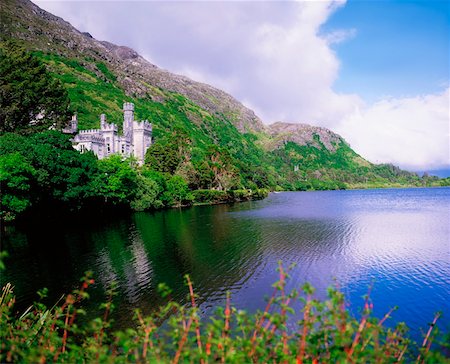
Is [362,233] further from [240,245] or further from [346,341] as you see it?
[346,341]

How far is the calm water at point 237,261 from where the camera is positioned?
16656 millimetres

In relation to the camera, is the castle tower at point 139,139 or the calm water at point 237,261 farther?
the castle tower at point 139,139

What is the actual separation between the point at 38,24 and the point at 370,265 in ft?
667

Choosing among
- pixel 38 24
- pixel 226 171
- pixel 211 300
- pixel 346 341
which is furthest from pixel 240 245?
pixel 38 24

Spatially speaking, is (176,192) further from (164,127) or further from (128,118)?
(164,127)

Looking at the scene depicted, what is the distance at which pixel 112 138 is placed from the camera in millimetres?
75188

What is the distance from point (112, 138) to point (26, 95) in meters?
26.2

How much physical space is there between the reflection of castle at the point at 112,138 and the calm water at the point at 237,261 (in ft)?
116

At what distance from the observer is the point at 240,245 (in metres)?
28.9

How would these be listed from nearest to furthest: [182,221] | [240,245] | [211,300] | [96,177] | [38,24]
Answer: [211,300] < [240,245] < [182,221] < [96,177] < [38,24]

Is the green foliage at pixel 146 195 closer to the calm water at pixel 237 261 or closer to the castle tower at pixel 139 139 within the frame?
the calm water at pixel 237 261

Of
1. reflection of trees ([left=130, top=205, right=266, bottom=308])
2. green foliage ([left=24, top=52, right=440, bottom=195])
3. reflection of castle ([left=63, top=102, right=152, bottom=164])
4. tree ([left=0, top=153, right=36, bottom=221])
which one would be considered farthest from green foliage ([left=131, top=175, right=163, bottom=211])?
tree ([left=0, top=153, right=36, bottom=221])

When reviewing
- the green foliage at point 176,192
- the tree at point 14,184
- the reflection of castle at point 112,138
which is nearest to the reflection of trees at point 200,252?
the tree at point 14,184

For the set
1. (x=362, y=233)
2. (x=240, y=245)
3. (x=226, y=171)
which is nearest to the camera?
(x=240, y=245)
